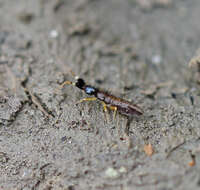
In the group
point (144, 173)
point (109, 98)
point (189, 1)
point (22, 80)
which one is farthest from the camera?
point (189, 1)

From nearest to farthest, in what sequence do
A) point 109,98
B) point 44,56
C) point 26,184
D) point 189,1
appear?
point 26,184, point 109,98, point 44,56, point 189,1

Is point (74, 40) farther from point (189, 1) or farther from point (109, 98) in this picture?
point (189, 1)

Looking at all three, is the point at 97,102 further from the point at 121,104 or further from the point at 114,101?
the point at 121,104

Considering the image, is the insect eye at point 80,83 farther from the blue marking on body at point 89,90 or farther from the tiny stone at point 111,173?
the tiny stone at point 111,173

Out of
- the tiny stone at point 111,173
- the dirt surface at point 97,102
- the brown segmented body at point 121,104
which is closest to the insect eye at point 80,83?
the dirt surface at point 97,102

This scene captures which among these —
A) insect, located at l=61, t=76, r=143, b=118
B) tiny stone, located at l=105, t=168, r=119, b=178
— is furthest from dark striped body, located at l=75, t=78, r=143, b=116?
tiny stone, located at l=105, t=168, r=119, b=178

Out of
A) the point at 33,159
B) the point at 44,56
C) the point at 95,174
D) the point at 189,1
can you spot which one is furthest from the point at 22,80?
the point at 189,1

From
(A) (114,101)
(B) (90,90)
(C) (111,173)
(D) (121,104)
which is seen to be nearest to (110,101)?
(A) (114,101)

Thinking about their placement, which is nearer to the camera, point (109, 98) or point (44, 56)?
point (109, 98)

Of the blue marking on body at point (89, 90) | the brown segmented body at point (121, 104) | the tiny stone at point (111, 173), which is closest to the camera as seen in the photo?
the tiny stone at point (111, 173)
